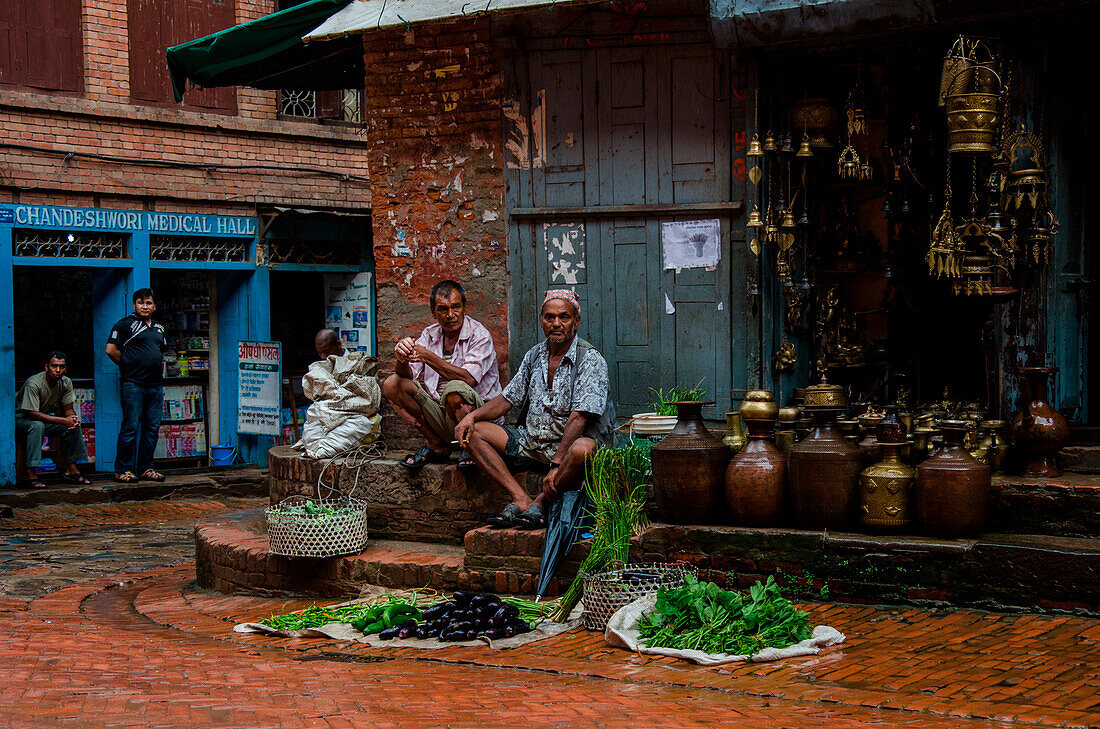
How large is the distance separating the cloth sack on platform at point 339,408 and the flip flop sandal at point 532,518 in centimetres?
188

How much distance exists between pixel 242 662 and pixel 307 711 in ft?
3.95

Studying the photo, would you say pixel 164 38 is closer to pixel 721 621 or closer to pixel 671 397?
pixel 671 397

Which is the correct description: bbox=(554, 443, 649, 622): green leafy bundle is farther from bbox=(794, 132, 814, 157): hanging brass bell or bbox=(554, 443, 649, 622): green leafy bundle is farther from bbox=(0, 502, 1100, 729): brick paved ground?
bbox=(794, 132, 814, 157): hanging brass bell

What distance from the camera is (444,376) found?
7.30 meters

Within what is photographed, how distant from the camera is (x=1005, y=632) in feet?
16.6

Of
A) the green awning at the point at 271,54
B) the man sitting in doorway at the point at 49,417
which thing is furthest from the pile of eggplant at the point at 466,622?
the man sitting in doorway at the point at 49,417

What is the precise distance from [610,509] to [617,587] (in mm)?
523

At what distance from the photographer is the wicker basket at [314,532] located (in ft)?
22.5

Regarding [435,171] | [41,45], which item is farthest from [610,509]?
[41,45]

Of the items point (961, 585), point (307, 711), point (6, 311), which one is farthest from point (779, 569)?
point (6, 311)

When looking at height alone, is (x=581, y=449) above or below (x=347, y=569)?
above

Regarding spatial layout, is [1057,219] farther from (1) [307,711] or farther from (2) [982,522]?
(1) [307,711]

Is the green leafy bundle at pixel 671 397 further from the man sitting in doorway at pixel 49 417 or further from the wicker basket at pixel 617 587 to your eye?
the man sitting in doorway at pixel 49 417

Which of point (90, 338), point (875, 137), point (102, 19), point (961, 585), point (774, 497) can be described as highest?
point (102, 19)
